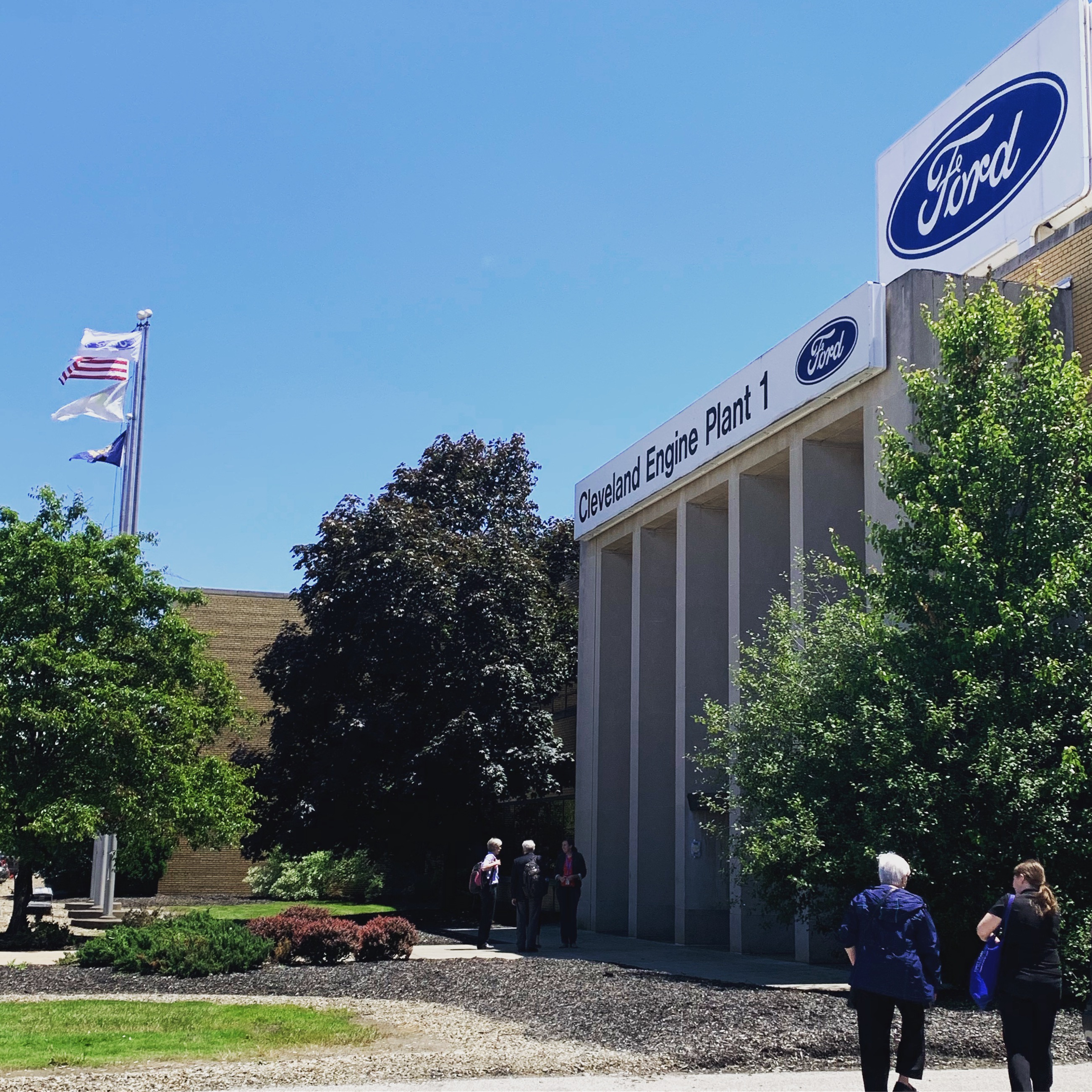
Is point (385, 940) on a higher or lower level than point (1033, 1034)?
lower

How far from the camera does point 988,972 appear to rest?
7.92 m

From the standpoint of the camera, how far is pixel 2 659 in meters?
20.3

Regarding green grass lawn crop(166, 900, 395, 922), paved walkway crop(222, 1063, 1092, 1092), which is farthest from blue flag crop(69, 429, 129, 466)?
paved walkway crop(222, 1063, 1092, 1092)

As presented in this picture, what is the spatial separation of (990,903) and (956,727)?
1.83 m

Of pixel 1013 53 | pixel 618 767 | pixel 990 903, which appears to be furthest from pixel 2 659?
pixel 1013 53

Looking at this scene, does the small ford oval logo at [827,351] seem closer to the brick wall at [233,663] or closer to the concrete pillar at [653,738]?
the concrete pillar at [653,738]

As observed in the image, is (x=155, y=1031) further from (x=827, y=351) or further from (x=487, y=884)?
(x=827, y=351)

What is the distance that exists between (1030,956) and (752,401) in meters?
15.3

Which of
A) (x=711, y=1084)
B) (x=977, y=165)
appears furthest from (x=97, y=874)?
(x=711, y=1084)

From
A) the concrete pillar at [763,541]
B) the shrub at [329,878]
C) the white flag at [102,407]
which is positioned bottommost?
the shrub at [329,878]

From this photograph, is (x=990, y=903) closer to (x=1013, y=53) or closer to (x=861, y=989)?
(x=861, y=989)

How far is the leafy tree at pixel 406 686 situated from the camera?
2719 centimetres

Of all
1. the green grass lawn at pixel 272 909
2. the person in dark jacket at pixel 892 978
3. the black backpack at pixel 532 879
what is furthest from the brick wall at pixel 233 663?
the person in dark jacket at pixel 892 978

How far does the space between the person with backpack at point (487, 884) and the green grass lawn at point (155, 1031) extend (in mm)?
7474
